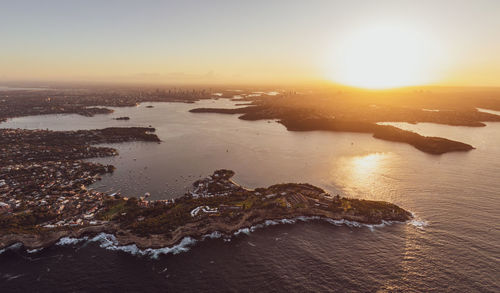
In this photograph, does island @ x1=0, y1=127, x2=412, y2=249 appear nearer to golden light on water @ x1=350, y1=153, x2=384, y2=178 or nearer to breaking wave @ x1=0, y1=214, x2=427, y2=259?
breaking wave @ x1=0, y1=214, x2=427, y2=259

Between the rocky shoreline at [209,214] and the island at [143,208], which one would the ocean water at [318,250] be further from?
the island at [143,208]

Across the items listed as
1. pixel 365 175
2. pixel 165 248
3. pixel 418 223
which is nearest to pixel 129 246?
pixel 165 248

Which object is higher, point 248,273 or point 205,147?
point 205,147

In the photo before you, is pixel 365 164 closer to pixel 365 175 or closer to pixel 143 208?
pixel 365 175

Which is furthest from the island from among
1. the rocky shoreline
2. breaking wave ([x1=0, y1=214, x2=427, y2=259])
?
breaking wave ([x1=0, y1=214, x2=427, y2=259])

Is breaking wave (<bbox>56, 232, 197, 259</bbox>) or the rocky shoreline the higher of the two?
the rocky shoreline

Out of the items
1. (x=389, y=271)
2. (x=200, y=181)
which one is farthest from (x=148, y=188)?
(x=389, y=271)

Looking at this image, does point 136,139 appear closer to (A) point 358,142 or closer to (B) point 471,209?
(A) point 358,142

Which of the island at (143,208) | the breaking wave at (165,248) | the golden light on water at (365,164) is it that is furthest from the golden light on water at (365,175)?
the breaking wave at (165,248)

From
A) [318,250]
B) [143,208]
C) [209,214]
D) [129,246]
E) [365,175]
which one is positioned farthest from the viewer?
[365,175]
